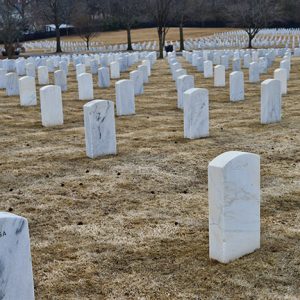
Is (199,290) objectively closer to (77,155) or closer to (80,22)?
(77,155)

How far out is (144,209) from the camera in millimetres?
6371

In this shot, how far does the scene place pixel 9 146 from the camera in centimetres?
1008

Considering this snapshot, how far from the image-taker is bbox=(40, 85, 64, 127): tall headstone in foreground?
1155 centimetres

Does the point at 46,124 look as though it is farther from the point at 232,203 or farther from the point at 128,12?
the point at 128,12

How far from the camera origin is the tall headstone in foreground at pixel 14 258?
3.50 meters

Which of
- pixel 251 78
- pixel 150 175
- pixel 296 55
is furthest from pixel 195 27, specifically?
pixel 150 175

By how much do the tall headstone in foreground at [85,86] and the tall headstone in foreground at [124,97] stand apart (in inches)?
125

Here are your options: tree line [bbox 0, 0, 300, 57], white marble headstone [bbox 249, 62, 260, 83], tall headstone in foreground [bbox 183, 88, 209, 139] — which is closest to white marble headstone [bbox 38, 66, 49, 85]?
white marble headstone [bbox 249, 62, 260, 83]

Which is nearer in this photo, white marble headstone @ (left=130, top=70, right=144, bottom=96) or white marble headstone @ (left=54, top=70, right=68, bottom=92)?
white marble headstone @ (left=130, top=70, right=144, bottom=96)

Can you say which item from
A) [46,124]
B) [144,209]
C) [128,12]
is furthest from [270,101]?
[128,12]

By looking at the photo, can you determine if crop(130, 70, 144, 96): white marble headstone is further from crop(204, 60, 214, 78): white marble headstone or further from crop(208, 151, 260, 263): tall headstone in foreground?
crop(208, 151, 260, 263): tall headstone in foreground

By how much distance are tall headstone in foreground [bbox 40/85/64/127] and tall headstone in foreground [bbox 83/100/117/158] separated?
297 cm

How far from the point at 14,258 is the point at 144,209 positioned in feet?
9.47

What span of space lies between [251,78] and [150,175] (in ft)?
40.5
